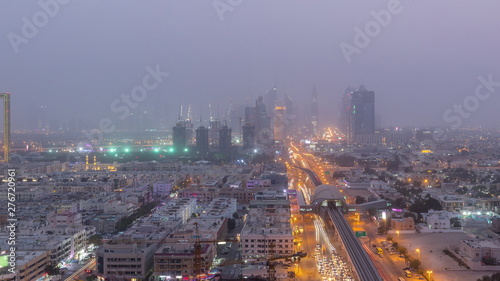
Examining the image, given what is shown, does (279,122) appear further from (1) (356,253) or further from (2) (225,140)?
(1) (356,253)

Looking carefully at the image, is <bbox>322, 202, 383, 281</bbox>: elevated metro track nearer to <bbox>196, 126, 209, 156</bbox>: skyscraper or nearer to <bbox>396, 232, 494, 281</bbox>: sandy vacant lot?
<bbox>396, 232, 494, 281</bbox>: sandy vacant lot

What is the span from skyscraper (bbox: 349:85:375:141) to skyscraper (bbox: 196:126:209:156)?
611 inches

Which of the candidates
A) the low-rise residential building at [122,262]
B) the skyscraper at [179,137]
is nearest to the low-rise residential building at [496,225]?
the low-rise residential building at [122,262]

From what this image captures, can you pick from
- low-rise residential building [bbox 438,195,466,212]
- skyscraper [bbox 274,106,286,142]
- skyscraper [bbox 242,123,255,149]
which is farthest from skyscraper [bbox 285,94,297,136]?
low-rise residential building [bbox 438,195,466,212]

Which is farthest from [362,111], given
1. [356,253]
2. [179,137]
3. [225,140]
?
[356,253]

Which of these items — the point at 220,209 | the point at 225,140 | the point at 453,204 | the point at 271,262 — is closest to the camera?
the point at 271,262

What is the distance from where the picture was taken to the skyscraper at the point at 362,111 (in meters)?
38.3

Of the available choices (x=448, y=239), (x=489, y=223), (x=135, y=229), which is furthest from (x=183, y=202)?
(x=489, y=223)

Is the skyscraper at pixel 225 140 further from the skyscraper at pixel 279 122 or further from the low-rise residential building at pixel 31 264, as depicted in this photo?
the low-rise residential building at pixel 31 264

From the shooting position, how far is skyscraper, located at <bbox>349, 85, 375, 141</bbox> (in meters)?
38.3

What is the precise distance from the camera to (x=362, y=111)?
38.3 m

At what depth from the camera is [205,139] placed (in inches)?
1094

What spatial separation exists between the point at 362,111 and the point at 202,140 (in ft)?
52.7

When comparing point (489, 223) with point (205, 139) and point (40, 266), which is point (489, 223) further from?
point (205, 139)
